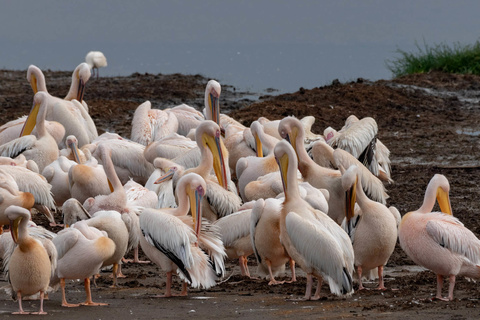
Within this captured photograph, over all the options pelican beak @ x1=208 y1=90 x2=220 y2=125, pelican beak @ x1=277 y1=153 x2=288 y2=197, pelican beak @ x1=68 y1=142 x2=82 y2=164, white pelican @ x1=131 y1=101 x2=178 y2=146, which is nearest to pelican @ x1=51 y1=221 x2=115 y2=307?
pelican beak @ x1=277 y1=153 x2=288 y2=197

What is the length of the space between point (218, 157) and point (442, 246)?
9.14ft

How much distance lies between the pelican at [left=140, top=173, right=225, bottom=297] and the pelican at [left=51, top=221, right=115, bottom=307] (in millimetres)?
357

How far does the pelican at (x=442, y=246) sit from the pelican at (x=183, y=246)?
4.23 feet

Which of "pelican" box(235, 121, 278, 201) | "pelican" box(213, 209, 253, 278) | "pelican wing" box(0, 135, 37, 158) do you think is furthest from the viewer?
"pelican wing" box(0, 135, 37, 158)

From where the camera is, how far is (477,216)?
8.24m

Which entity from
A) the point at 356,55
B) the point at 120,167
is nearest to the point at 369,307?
the point at 120,167

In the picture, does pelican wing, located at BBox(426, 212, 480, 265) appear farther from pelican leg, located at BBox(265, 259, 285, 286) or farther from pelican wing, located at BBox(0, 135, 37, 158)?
pelican wing, located at BBox(0, 135, 37, 158)

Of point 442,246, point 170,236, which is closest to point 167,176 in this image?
point 170,236

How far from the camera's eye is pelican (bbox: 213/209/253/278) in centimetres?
680

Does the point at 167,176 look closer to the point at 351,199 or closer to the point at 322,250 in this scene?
the point at 351,199

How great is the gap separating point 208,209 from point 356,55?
32.1 meters

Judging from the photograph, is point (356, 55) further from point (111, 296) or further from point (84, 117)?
point (111, 296)

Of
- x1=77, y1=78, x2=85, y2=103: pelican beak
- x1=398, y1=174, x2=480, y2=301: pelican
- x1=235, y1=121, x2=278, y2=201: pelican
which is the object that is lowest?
x1=398, y1=174, x2=480, y2=301: pelican

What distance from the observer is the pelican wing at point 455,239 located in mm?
5676
